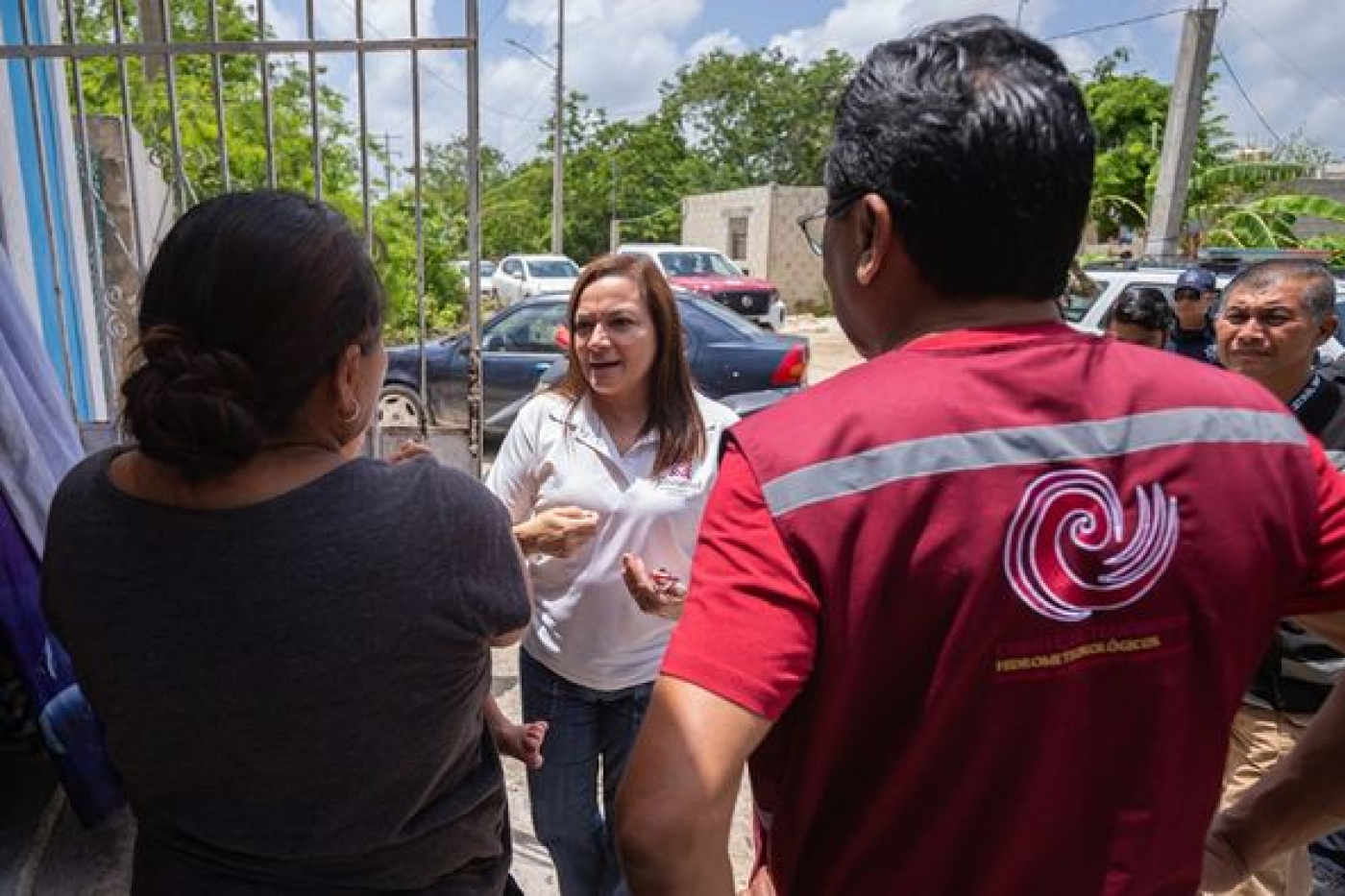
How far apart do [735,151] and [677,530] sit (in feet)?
119

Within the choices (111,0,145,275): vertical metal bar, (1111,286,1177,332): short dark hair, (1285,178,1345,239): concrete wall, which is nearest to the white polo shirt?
(111,0,145,275): vertical metal bar

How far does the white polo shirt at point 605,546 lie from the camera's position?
2.09 metres

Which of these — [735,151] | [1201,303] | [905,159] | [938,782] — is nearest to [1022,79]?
[905,159]

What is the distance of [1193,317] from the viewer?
186 inches

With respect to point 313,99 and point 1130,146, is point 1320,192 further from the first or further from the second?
point 313,99

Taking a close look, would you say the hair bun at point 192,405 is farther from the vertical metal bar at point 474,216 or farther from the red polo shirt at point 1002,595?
the vertical metal bar at point 474,216

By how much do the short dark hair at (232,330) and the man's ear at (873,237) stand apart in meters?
0.60

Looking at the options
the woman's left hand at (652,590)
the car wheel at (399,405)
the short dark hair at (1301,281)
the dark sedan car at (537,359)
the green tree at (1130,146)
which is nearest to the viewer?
the woman's left hand at (652,590)

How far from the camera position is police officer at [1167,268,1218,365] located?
15.4 ft

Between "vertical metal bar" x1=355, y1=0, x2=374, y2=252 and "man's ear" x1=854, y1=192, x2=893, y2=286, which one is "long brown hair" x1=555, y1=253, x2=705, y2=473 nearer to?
"vertical metal bar" x1=355, y1=0, x2=374, y2=252

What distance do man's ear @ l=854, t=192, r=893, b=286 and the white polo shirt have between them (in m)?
1.16

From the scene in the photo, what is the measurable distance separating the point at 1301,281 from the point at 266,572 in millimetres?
3156

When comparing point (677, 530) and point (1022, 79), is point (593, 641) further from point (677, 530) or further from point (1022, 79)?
point (1022, 79)

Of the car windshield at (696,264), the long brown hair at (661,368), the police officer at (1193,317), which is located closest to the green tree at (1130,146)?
the car windshield at (696,264)
